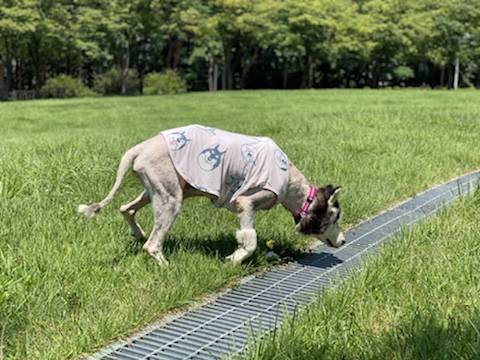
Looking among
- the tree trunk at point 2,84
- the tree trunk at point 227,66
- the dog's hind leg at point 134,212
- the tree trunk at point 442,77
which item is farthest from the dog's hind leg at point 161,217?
the tree trunk at point 442,77

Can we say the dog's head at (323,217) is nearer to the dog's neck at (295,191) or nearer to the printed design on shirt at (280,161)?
the dog's neck at (295,191)

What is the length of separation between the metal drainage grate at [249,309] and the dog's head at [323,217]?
283 mm

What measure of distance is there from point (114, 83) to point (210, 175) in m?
40.6

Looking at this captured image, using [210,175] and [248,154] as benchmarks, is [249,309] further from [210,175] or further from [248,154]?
[248,154]

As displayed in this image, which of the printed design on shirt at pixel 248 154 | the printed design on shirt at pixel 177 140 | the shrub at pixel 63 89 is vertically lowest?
the shrub at pixel 63 89

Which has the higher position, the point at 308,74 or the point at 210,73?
the point at 210,73

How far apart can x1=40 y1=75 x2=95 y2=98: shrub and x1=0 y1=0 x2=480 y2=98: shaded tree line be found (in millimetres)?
2414

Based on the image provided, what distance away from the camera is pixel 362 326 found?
145 inches

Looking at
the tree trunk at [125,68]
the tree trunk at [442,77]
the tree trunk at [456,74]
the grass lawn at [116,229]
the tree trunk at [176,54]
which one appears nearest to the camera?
the grass lawn at [116,229]

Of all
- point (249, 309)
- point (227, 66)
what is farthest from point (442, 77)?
point (249, 309)

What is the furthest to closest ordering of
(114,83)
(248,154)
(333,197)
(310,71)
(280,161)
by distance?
(310,71)
(114,83)
(333,197)
(280,161)
(248,154)

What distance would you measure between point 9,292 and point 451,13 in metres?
49.6

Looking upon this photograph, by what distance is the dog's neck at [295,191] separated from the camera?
17.5ft

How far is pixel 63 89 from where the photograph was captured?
39.2 m
